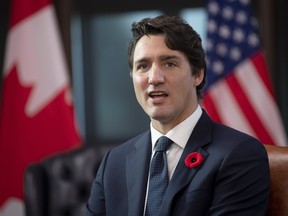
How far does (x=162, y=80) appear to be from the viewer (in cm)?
171

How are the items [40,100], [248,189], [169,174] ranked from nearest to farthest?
[248,189] → [169,174] → [40,100]

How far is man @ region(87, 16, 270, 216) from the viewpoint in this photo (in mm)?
1622

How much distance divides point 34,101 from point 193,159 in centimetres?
206

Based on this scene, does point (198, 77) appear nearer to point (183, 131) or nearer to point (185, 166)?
point (183, 131)

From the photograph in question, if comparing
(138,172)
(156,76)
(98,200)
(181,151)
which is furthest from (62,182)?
(156,76)

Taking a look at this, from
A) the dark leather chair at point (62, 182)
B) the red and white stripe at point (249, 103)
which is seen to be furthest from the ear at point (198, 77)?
the red and white stripe at point (249, 103)

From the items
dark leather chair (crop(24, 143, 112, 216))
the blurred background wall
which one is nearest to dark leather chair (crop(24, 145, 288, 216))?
dark leather chair (crop(24, 143, 112, 216))

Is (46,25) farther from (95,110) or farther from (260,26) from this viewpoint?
(260,26)

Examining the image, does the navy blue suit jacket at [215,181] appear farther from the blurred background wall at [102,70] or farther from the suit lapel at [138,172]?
the blurred background wall at [102,70]

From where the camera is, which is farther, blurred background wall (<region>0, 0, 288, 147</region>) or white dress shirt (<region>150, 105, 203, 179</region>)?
blurred background wall (<region>0, 0, 288, 147</region>)

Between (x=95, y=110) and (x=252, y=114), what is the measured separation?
124cm

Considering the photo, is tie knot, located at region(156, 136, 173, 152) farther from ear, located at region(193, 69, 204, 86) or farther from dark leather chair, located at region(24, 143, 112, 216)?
dark leather chair, located at region(24, 143, 112, 216)

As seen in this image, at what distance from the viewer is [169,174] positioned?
1.74 meters

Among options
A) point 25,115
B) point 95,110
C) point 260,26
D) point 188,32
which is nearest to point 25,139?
point 25,115
